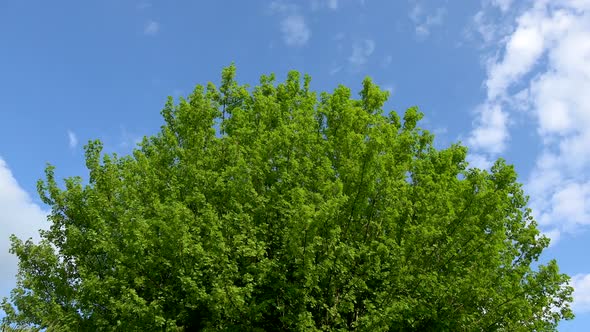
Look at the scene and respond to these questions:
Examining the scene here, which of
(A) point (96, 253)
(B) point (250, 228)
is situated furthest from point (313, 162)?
(A) point (96, 253)

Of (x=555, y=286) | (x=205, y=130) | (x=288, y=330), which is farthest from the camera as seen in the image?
(x=205, y=130)

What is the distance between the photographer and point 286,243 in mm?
13969

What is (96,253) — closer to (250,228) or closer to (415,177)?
(250,228)

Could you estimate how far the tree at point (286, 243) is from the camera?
13781mm

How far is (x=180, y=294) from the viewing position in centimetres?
1527

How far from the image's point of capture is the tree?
13781mm

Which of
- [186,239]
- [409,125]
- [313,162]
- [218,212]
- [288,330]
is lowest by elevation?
[288,330]

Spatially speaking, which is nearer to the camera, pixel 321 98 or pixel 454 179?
pixel 454 179

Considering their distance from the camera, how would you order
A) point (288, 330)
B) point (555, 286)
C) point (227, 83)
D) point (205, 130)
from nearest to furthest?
1. point (288, 330)
2. point (555, 286)
3. point (205, 130)
4. point (227, 83)

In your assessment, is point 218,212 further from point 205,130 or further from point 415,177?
point 415,177

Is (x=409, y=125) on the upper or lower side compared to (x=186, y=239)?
upper

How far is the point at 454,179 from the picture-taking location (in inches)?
696

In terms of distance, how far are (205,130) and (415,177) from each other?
310 inches

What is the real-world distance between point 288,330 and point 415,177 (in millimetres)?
6665
